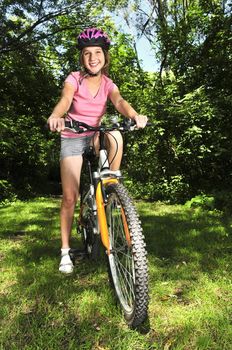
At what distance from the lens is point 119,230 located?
10.4 feet

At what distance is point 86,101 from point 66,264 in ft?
5.34

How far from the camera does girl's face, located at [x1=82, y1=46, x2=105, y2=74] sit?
3648 millimetres

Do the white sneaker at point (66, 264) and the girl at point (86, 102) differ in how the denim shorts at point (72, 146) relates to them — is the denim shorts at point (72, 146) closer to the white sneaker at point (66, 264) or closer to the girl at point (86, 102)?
the girl at point (86, 102)

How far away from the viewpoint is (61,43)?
571 inches

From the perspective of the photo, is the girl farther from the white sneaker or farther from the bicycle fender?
the bicycle fender

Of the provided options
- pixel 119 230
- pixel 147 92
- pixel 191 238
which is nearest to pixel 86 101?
pixel 119 230

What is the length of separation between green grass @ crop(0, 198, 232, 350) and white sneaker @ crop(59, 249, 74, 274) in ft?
0.25

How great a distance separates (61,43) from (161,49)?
4.50m

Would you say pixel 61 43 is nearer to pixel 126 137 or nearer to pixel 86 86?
pixel 126 137

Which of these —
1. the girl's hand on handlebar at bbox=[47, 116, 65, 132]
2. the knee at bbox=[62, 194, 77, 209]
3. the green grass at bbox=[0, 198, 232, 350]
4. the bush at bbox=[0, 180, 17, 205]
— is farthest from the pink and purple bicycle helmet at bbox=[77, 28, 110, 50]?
the bush at bbox=[0, 180, 17, 205]

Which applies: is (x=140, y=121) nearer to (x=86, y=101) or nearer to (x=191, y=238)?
(x=86, y=101)

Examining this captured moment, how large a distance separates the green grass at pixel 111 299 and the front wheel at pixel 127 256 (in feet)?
0.55

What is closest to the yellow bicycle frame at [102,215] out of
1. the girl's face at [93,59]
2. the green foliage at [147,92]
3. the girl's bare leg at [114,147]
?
the girl's bare leg at [114,147]

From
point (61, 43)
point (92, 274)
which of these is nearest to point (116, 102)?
point (92, 274)
